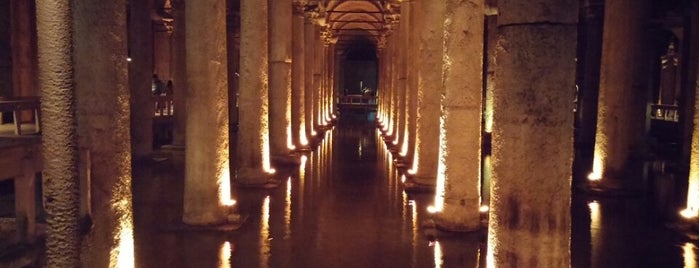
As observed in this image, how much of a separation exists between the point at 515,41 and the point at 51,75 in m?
3.07

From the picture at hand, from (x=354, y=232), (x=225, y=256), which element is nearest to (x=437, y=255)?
(x=354, y=232)

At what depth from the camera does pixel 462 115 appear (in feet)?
26.0

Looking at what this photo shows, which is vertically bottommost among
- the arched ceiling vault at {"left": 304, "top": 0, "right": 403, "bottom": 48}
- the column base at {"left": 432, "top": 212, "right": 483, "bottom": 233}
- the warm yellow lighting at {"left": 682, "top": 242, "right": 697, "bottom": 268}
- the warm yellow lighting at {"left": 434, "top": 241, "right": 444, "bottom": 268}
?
the warm yellow lighting at {"left": 682, "top": 242, "right": 697, "bottom": 268}

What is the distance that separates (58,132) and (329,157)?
13853 mm

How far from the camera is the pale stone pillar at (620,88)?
11508 millimetres

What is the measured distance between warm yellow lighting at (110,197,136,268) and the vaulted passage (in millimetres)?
19

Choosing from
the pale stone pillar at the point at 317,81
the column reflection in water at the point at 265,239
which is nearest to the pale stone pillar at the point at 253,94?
the column reflection in water at the point at 265,239

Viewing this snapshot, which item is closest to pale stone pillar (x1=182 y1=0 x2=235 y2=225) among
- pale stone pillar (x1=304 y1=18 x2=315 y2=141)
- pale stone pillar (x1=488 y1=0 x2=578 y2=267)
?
pale stone pillar (x1=488 y1=0 x2=578 y2=267)

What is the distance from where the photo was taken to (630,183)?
11469 millimetres

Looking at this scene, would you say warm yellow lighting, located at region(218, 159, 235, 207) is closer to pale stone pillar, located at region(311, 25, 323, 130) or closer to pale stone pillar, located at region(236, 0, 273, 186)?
pale stone pillar, located at region(236, 0, 273, 186)

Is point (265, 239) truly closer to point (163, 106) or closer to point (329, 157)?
point (329, 157)

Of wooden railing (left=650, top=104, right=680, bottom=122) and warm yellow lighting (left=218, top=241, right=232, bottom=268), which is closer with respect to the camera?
warm yellow lighting (left=218, top=241, right=232, bottom=268)

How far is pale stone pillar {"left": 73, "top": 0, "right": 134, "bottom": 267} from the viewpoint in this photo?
14.5ft

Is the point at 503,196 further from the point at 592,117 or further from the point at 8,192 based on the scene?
the point at 592,117
